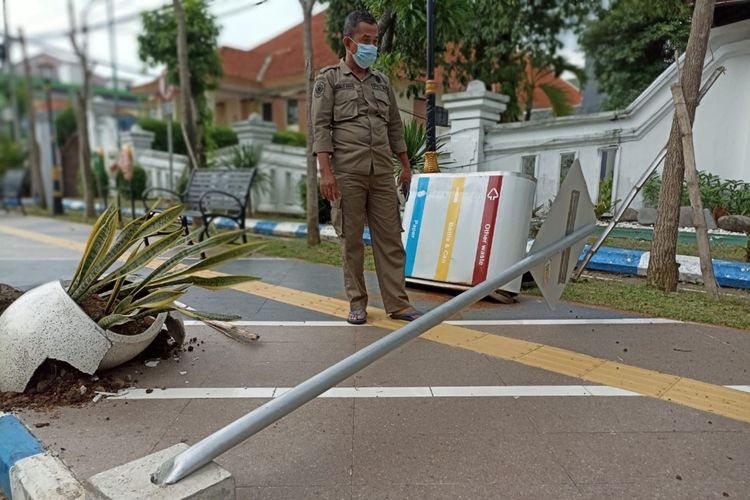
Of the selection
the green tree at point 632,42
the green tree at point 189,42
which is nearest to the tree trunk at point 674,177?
the green tree at point 632,42

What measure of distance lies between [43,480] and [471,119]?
19.9ft

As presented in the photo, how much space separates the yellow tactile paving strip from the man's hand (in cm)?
95

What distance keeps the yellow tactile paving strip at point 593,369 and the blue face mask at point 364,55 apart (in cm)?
177

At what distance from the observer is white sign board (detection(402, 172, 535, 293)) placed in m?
4.17

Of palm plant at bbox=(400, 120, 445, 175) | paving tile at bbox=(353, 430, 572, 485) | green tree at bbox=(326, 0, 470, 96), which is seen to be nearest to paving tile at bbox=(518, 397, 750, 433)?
paving tile at bbox=(353, 430, 572, 485)

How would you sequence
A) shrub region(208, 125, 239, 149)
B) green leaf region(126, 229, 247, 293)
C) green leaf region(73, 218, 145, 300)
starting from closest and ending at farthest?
1. green leaf region(73, 218, 145, 300)
2. green leaf region(126, 229, 247, 293)
3. shrub region(208, 125, 239, 149)

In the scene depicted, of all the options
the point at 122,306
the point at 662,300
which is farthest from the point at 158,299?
the point at 662,300

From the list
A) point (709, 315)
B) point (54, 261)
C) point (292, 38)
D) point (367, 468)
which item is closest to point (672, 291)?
point (709, 315)

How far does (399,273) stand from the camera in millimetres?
3756

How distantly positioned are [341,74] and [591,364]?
2.38 m

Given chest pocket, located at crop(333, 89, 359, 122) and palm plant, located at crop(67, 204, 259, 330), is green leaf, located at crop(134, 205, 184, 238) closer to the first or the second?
palm plant, located at crop(67, 204, 259, 330)

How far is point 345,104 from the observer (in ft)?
11.4

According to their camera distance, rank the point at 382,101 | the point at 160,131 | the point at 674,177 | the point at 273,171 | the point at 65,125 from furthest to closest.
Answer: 1. the point at 65,125
2. the point at 160,131
3. the point at 273,171
4. the point at 674,177
5. the point at 382,101

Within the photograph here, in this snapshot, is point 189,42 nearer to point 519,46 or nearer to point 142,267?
point 519,46
